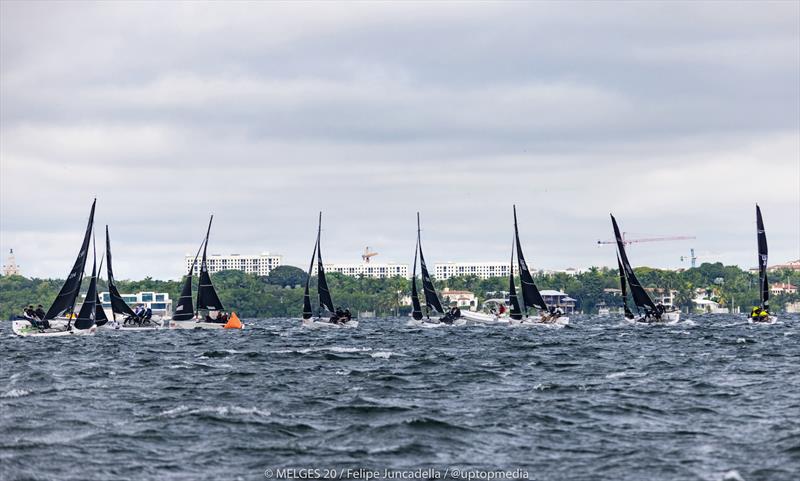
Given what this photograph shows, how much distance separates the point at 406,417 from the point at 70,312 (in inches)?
2850

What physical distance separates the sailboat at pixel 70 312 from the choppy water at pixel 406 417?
37.4 m

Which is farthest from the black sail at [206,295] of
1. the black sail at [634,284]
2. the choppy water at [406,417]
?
the choppy water at [406,417]

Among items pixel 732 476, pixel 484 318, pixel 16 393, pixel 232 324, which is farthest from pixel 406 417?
pixel 484 318

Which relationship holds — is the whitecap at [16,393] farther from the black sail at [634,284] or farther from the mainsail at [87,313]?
the black sail at [634,284]

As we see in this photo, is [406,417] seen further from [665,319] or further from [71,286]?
[665,319]

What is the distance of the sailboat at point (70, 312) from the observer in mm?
100438

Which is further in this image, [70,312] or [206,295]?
[206,295]

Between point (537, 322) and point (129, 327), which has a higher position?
point (537, 322)

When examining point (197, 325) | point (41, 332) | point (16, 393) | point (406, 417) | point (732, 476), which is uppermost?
point (197, 325)

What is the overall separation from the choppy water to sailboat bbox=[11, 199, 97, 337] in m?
37.4

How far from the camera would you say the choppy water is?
2870 centimetres

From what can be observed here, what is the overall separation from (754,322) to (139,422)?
11671 centimetres

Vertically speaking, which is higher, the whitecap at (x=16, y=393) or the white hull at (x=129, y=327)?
the white hull at (x=129, y=327)

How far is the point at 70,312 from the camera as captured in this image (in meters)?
103
